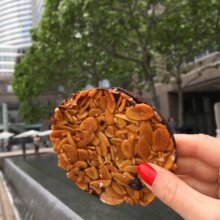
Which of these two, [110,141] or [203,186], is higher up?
[110,141]

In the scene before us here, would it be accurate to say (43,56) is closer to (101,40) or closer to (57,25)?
(57,25)

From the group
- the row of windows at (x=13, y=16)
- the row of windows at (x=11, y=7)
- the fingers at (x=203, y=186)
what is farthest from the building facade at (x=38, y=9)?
the fingers at (x=203, y=186)

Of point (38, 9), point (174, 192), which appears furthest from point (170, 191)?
point (38, 9)

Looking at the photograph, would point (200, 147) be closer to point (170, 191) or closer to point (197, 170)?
point (197, 170)

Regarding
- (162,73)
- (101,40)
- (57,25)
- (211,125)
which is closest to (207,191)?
(101,40)

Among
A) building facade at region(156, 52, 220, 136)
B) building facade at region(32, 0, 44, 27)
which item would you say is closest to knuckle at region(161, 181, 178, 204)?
building facade at region(32, 0, 44, 27)

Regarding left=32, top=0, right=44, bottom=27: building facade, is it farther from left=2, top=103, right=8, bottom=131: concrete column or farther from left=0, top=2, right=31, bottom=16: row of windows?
left=2, top=103, right=8, bottom=131: concrete column

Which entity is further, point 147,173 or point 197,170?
point 197,170

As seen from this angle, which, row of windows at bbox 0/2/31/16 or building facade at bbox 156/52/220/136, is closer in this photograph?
row of windows at bbox 0/2/31/16
